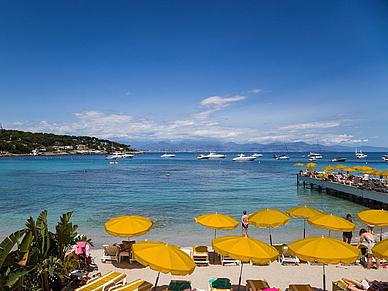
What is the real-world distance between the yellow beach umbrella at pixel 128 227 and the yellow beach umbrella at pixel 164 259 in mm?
2413

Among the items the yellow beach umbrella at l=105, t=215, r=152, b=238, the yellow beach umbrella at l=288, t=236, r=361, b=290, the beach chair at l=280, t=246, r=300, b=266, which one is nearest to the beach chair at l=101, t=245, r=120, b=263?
the yellow beach umbrella at l=105, t=215, r=152, b=238

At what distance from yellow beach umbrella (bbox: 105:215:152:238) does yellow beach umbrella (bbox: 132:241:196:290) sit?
2413 millimetres

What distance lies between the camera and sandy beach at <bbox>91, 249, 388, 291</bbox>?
336 inches

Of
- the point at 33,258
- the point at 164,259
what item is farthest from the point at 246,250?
the point at 33,258

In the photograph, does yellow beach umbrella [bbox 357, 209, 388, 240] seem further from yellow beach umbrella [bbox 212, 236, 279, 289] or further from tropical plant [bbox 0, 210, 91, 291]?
tropical plant [bbox 0, 210, 91, 291]

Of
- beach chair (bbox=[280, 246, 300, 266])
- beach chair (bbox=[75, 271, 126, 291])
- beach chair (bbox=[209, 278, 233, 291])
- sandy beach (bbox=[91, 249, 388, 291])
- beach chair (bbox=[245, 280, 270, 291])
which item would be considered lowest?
sandy beach (bbox=[91, 249, 388, 291])

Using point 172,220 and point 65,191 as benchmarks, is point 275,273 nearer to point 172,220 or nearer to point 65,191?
point 172,220

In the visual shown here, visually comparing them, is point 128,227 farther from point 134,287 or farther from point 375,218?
point 375,218

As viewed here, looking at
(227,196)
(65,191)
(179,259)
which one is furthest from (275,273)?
(65,191)

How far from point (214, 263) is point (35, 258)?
21.3ft

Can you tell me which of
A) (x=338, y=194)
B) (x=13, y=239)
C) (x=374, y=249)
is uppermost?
(x=13, y=239)

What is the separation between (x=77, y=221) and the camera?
1755cm

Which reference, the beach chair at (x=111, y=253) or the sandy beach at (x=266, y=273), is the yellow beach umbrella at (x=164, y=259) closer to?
the sandy beach at (x=266, y=273)

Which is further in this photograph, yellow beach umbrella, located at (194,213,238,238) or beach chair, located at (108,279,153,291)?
yellow beach umbrella, located at (194,213,238,238)
